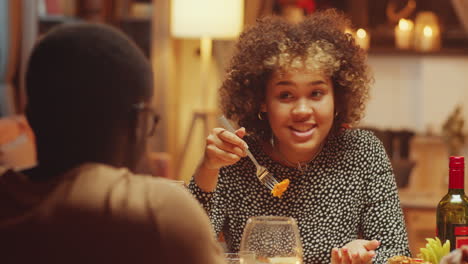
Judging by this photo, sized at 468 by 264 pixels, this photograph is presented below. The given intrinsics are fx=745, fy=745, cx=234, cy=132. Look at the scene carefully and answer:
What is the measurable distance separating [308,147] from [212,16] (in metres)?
3.14

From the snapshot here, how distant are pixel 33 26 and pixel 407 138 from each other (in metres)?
2.79

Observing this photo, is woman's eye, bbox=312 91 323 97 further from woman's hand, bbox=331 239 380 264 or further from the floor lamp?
the floor lamp

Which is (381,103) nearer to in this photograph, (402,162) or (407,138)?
(407,138)

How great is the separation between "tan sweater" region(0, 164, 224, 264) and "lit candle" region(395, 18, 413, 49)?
5.29 m

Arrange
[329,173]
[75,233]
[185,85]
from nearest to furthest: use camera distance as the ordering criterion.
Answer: [75,233], [329,173], [185,85]

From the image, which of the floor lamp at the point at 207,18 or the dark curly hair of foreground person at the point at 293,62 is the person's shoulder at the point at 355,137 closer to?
the dark curly hair of foreground person at the point at 293,62

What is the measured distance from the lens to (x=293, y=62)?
5.76 feet

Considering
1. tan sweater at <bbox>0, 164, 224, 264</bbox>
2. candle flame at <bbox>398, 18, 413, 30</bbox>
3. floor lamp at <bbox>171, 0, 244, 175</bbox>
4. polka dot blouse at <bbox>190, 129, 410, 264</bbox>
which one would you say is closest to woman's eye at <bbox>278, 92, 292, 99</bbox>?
polka dot blouse at <bbox>190, 129, 410, 264</bbox>

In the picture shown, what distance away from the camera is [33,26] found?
545 centimetres

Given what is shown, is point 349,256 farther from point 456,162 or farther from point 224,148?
point 224,148

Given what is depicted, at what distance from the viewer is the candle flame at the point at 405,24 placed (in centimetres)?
588

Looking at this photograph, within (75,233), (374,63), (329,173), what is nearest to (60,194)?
(75,233)

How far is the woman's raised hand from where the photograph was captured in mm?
1599

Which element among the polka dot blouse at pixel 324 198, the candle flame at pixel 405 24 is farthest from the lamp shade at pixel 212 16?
the polka dot blouse at pixel 324 198
